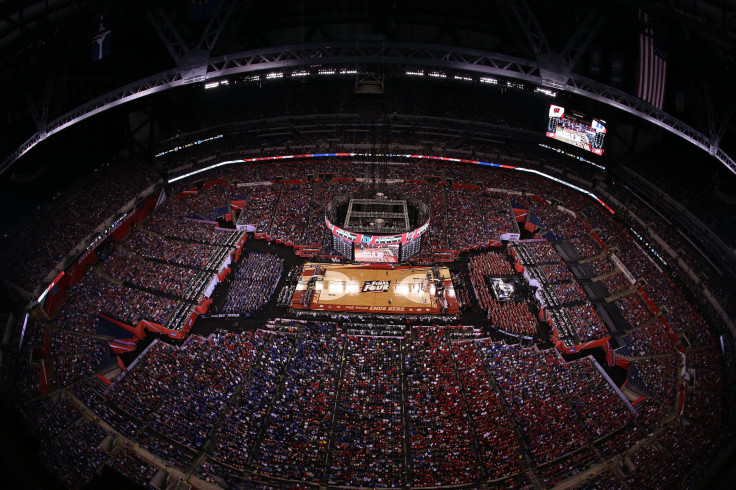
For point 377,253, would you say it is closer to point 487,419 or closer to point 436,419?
point 436,419

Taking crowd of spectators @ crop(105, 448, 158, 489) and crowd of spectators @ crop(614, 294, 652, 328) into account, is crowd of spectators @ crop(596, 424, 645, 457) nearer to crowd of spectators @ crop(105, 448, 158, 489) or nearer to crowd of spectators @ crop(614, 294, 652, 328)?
crowd of spectators @ crop(614, 294, 652, 328)

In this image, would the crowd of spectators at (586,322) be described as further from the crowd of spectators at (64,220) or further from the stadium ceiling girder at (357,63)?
the crowd of spectators at (64,220)

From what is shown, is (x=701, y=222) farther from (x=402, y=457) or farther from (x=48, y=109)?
(x=48, y=109)

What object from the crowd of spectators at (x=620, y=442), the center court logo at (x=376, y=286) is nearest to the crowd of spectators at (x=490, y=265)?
the center court logo at (x=376, y=286)

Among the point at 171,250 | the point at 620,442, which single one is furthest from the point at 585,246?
the point at 171,250

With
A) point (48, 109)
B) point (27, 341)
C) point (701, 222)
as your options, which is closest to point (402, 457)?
point (27, 341)

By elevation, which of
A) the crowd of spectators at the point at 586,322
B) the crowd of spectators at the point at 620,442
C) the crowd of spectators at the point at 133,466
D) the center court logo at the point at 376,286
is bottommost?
the crowd of spectators at the point at 133,466
